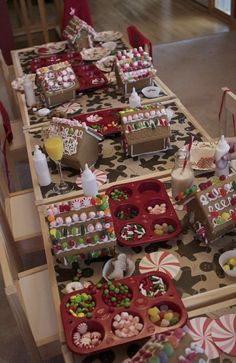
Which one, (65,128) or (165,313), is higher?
(65,128)

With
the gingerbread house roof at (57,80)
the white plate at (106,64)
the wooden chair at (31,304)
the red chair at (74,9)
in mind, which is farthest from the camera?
the red chair at (74,9)

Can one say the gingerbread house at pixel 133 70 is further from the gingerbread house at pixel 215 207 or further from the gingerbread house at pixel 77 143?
the gingerbread house at pixel 215 207

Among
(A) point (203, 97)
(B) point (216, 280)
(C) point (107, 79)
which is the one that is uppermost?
(C) point (107, 79)

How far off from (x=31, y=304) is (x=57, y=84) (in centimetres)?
124

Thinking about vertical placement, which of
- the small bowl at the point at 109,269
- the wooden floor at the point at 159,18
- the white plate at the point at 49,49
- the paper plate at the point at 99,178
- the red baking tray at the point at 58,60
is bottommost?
the wooden floor at the point at 159,18

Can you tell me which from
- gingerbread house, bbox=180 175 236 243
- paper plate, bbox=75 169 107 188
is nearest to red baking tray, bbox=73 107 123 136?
paper plate, bbox=75 169 107 188

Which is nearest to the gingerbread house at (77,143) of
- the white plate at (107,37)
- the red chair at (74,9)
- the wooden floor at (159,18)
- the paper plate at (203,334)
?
the paper plate at (203,334)

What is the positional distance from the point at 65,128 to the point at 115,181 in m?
0.33

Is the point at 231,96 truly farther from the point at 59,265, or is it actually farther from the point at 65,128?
the point at 59,265

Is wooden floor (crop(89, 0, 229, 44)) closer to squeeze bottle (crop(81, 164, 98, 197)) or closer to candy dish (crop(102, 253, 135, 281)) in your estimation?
squeeze bottle (crop(81, 164, 98, 197))

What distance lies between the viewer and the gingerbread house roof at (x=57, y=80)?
2344mm

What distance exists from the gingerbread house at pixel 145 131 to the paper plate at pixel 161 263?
23.9 inches

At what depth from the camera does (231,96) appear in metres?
2.00

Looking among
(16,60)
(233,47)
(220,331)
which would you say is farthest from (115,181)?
(233,47)
